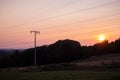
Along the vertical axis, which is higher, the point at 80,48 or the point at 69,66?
the point at 80,48

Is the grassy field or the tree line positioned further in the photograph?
the tree line

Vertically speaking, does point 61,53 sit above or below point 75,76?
above

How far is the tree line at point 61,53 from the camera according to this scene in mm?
89250

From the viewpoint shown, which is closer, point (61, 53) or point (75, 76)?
point (75, 76)

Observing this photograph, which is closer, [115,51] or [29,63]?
[115,51]

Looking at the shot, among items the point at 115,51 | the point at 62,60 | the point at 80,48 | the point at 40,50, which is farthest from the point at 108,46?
the point at 40,50

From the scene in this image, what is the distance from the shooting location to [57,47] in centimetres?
9988

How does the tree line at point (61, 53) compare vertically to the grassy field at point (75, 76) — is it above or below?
above

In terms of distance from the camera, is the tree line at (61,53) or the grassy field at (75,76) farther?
the tree line at (61,53)

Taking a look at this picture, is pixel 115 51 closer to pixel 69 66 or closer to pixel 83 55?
pixel 83 55

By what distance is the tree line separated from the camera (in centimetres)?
8925

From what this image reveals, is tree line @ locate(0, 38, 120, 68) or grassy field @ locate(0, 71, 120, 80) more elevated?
tree line @ locate(0, 38, 120, 68)

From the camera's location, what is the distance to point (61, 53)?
91812 mm

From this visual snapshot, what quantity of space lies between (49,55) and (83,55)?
40.5ft
